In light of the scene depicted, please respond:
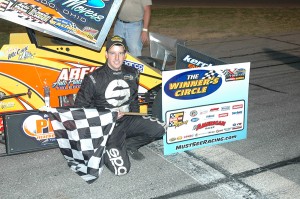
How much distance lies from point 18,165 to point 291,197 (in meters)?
2.67

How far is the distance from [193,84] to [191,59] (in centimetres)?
86

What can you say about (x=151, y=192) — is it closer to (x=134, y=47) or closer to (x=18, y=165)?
(x=18, y=165)

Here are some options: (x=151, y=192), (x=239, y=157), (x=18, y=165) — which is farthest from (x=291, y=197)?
(x=18, y=165)

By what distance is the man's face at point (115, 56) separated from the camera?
4171 millimetres

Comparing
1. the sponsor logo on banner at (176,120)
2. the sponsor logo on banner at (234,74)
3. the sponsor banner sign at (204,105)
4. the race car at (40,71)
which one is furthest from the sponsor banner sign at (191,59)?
the race car at (40,71)

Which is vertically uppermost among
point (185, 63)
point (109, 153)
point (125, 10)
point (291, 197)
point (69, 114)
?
point (125, 10)

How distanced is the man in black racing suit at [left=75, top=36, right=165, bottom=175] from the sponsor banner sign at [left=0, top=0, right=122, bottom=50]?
0.23 metres

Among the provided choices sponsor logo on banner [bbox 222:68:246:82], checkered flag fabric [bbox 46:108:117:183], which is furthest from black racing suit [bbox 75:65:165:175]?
sponsor logo on banner [bbox 222:68:246:82]

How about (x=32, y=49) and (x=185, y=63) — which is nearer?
(x=32, y=49)

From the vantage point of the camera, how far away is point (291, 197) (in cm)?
366

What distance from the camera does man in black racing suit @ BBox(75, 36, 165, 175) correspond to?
13.6ft

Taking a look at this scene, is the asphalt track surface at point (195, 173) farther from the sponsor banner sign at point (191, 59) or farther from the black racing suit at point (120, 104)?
A: the sponsor banner sign at point (191, 59)

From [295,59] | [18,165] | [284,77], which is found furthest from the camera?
[295,59]

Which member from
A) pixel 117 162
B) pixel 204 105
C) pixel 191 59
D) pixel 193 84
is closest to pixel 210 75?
pixel 193 84
